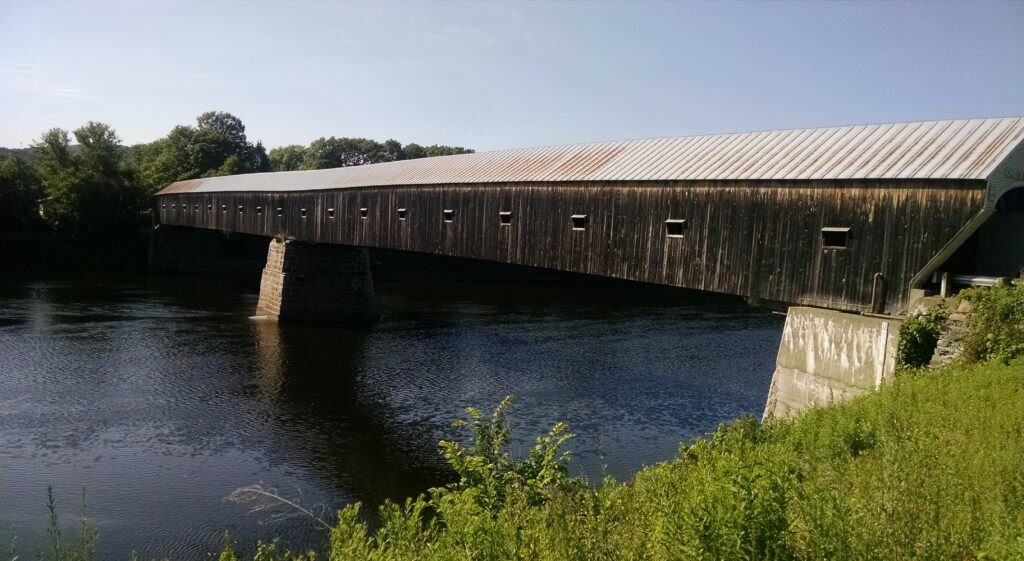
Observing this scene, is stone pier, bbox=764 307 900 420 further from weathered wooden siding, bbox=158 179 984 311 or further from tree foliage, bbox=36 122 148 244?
tree foliage, bbox=36 122 148 244

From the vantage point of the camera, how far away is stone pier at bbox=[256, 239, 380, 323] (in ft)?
85.0

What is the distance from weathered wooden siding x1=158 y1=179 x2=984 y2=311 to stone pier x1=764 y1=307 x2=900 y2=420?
35 centimetres

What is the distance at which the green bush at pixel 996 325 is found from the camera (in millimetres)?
7402

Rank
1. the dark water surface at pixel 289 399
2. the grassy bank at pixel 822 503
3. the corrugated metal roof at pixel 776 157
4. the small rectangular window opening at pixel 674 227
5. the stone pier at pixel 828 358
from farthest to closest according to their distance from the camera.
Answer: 1. the small rectangular window opening at pixel 674 227
2. the dark water surface at pixel 289 399
3. the corrugated metal roof at pixel 776 157
4. the stone pier at pixel 828 358
5. the grassy bank at pixel 822 503

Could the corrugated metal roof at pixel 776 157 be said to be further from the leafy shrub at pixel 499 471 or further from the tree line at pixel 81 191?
the tree line at pixel 81 191

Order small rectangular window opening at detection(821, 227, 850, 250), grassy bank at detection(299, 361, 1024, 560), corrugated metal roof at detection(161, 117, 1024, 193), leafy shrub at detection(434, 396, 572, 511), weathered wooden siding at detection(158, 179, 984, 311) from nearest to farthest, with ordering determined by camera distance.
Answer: grassy bank at detection(299, 361, 1024, 560) < leafy shrub at detection(434, 396, 572, 511) < corrugated metal roof at detection(161, 117, 1024, 193) < weathered wooden siding at detection(158, 179, 984, 311) < small rectangular window opening at detection(821, 227, 850, 250)

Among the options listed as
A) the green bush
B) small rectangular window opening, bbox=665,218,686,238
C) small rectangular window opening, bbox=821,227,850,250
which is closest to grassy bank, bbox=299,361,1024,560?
the green bush

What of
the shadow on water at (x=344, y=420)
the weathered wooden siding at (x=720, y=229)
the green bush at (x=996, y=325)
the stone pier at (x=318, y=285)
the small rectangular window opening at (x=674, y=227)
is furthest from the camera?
the stone pier at (x=318, y=285)

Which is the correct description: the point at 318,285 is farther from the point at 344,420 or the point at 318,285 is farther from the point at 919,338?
the point at 919,338

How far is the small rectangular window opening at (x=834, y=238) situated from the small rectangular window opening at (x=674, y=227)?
8.16 feet

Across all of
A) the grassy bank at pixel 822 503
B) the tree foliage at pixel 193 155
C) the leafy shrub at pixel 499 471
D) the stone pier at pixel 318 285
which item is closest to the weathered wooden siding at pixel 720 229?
the grassy bank at pixel 822 503

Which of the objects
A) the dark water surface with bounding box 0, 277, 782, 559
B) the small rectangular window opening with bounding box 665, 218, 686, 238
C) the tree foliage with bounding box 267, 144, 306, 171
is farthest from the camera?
the tree foliage with bounding box 267, 144, 306, 171

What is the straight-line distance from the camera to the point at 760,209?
10773mm

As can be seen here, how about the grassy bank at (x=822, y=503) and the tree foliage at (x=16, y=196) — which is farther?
the tree foliage at (x=16, y=196)
